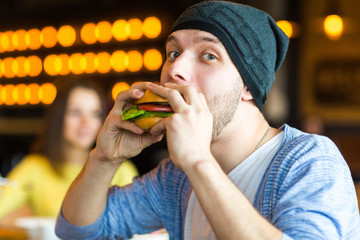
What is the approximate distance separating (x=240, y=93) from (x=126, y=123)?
13.4 inches

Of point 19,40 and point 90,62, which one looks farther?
point 19,40

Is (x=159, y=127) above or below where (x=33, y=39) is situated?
→ below

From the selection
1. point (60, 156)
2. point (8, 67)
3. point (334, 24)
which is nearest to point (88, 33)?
point (8, 67)

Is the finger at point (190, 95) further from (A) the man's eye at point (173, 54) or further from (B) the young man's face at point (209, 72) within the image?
(A) the man's eye at point (173, 54)

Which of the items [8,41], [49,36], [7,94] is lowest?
[7,94]

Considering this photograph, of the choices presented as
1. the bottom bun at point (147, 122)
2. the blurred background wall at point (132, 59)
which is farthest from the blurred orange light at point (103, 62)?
the bottom bun at point (147, 122)

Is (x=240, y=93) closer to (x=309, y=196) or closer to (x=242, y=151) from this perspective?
(x=242, y=151)

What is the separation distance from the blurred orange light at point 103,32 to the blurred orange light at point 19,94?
2.21 metres

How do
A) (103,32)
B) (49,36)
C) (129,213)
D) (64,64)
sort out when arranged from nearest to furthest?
(129,213), (103,32), (64,64), (49,36)

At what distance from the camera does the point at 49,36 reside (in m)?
8.88

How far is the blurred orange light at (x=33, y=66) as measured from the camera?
29.9 ft

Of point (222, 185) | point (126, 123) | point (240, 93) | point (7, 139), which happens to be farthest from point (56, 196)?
point (7, 139)

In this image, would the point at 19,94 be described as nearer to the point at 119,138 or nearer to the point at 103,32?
the point at 103,32

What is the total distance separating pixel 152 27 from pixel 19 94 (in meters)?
3.48
